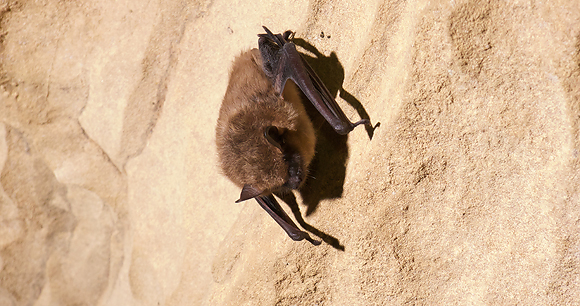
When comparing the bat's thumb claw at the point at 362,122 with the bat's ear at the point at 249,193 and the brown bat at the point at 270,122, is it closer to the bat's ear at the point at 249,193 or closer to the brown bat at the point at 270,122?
the brown bat at the point at 270,122

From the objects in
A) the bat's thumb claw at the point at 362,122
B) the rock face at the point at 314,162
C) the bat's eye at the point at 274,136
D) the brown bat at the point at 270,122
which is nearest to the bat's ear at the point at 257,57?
the brown bat at the point at 270,122

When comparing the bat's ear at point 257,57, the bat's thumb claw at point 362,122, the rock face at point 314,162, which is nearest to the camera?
the rock face at point 314,162

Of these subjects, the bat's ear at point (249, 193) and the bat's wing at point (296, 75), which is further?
the bat's ear at point (249, 193)

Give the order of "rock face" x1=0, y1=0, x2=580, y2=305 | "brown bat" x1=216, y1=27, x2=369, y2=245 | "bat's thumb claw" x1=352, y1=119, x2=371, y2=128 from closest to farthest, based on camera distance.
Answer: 1. "rock face" x1=0, y1=0, x2=580, y2=305
2. "bat's thumb claw" x1=352, y1=119, x2=371, y2=128
3. "brown bat" x1=216, y1=27, x2=369, y2=245

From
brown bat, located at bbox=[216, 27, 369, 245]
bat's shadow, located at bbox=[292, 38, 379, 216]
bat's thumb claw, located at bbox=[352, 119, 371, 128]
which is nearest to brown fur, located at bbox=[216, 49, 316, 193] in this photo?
brown bat, located at bbox=[216, 27, 369, 245]

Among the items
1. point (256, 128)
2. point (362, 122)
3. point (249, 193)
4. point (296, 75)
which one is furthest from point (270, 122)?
point (362, 122)

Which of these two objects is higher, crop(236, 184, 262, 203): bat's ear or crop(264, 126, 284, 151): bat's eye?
crop(264, 126, 284, 151): bat's eye

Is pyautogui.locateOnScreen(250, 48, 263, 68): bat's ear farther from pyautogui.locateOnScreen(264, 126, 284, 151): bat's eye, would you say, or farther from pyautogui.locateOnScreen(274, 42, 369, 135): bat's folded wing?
pyautogui.locateOnScreen(264, 126, 284, 151): bat's eye

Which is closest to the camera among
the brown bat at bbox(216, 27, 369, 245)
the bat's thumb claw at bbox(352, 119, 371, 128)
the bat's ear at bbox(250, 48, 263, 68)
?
the bat's thumb claw at bbox(352, 119, 371, 128)
